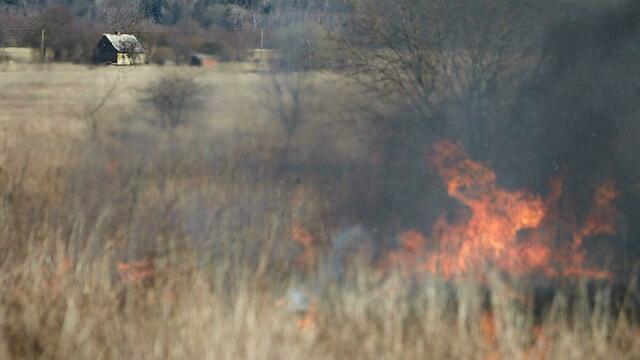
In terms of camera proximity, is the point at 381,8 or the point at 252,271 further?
the point at 381,8

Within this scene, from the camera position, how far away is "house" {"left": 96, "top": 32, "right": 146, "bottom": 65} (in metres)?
13.6

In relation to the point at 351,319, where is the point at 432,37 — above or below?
above

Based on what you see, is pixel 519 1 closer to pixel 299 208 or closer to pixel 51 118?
pixel 299 208

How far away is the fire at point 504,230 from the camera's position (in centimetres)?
1096

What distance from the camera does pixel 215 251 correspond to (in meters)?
8.95

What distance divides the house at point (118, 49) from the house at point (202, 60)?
2.53ft

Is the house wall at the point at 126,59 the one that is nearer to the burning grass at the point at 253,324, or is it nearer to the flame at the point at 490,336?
the burning grass at the point at 253,324

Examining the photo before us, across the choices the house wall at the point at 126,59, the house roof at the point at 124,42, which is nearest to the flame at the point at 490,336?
the house roof at the point at 124,42

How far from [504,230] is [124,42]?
235 inches

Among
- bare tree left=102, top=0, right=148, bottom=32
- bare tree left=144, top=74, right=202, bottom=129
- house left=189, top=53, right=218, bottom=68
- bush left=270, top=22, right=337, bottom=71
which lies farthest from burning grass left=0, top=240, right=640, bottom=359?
bush left=270, top=22, right=337, bottom=71

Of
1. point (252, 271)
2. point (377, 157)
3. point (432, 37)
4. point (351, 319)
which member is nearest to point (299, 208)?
point (377, 157)

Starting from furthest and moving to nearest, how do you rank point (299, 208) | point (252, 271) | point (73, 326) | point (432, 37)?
point (432, 37), point (299, 208), point (252, 271), point (73, 326)

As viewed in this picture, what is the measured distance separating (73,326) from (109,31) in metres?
9.82

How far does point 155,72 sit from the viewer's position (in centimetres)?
1623
